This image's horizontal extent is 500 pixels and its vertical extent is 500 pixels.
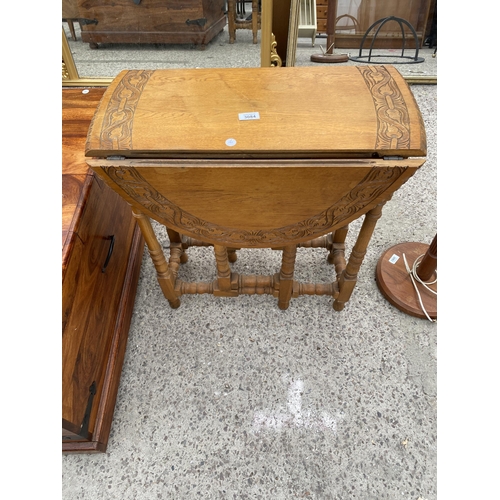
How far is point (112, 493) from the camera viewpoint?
109cm

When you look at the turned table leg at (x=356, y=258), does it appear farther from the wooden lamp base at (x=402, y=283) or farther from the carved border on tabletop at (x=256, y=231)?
the wooden lamp base at (x=402, y=283)

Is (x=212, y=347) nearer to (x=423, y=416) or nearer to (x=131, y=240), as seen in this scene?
(x=131, y=240)

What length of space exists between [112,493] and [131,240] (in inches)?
39.2

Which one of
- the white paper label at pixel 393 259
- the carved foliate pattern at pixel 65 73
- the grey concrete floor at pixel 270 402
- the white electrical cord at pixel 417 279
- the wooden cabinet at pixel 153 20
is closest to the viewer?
the grey concrete floor at pixel 270 402

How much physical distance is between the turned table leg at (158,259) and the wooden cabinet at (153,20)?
1236mm

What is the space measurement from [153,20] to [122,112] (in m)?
1.21

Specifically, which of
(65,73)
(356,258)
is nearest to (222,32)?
(65,73)

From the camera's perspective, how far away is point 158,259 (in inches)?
50.4

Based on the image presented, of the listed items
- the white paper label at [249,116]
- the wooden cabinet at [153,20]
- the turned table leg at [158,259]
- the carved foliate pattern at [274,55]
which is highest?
the wooden cabinet at [153,20]

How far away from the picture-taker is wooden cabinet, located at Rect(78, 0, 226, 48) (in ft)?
5.62

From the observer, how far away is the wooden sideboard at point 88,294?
0.98 metres

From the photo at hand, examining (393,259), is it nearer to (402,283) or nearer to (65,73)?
(402,283)

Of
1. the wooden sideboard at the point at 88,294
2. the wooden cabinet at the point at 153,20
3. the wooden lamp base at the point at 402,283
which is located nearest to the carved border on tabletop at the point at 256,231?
the wooden sideboard at the point at 88,294

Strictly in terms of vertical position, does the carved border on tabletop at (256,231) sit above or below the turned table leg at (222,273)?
above
